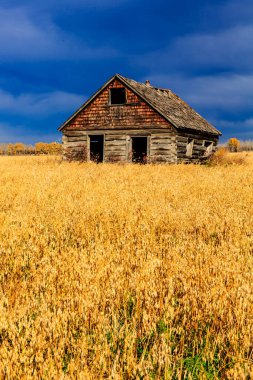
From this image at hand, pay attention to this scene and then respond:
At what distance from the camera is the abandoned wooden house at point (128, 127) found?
2053cm

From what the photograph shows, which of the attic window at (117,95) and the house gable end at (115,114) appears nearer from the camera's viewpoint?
the house gable end at (115,114)

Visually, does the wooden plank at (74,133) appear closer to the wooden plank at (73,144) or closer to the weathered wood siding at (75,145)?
the weathered wood siding at (75,145)

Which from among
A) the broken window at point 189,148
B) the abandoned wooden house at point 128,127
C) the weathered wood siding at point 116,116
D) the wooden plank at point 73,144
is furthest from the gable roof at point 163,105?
the wooden plank at point 73,144

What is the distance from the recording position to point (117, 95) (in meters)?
22.9

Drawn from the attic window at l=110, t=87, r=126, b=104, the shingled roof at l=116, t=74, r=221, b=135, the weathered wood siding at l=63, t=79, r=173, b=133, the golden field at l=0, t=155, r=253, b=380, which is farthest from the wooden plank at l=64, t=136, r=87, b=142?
the golden field at l=0, t=155, r=253, b=380

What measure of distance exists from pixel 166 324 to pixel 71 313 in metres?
0.59

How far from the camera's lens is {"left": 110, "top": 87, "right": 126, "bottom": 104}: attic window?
72.5 feet

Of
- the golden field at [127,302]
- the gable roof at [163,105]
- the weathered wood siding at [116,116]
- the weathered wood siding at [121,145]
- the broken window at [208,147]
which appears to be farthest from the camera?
the broken window at [208,147]

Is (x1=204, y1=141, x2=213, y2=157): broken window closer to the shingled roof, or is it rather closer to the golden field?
the shingled roof

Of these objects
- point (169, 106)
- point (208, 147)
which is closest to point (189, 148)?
point (169, 106)

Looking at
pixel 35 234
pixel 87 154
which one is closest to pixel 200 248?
pixel 35 234

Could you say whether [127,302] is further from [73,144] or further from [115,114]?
[73,144]

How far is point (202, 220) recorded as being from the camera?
15.8 feet

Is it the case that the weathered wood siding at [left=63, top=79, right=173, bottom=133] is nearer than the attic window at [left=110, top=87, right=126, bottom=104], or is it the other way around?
the weathered wood siding at [left=63, top=79, right=173, bottom=133]
